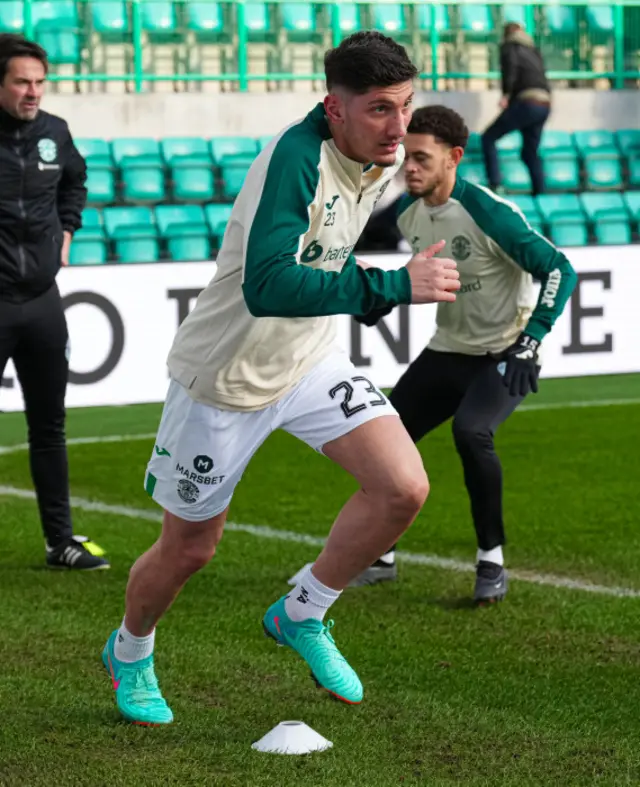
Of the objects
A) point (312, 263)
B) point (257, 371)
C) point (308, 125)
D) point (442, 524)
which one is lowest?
point (442, 524)

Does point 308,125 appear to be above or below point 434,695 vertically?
above

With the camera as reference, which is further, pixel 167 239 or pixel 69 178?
pixel 167 239

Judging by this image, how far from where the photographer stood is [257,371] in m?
4.41

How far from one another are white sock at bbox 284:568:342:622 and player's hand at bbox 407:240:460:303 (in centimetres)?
97

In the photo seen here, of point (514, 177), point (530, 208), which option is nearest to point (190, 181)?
point (530, 208)

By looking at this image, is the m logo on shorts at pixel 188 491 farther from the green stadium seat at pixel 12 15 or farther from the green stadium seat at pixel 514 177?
the green stadium seat at pixel 514 177

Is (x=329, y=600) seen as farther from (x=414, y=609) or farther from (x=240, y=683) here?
(x=414, y=609)

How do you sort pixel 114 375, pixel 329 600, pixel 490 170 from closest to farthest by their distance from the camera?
pixel 329 600 < pixel 114 375 < pixel 490 170

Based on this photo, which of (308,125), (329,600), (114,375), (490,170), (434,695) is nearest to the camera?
(308,125)

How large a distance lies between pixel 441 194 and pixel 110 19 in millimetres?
11956

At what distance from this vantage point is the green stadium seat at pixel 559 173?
18703 millimetres

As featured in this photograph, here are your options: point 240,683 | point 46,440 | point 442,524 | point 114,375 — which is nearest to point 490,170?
point 114,375

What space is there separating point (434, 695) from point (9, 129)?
9.96ft

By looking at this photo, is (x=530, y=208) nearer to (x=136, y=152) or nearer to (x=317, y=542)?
(x=136, y=152)
